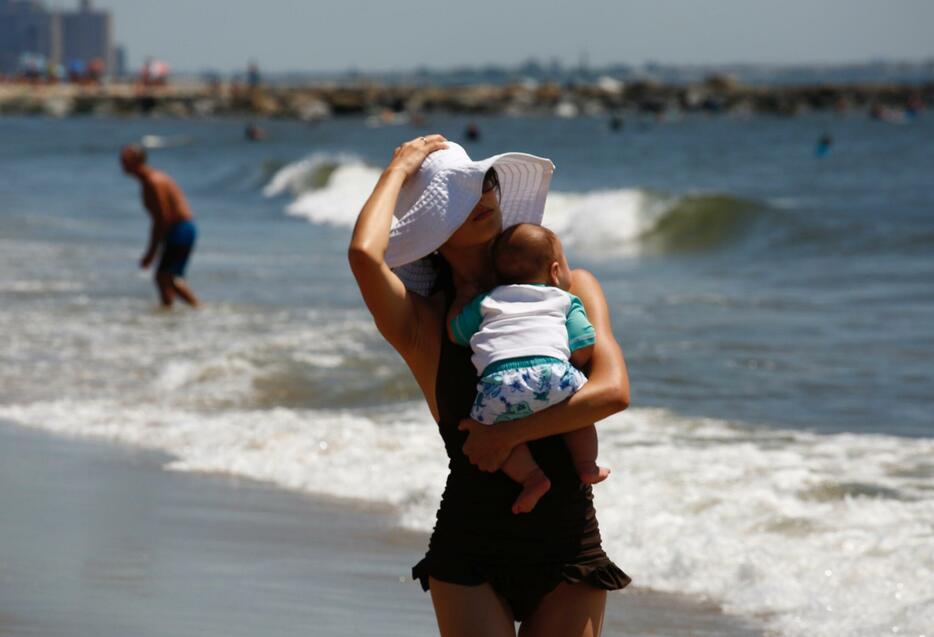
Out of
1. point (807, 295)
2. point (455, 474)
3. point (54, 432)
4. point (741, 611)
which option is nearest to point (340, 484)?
point (54, 432)

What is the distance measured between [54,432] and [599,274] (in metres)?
11.0

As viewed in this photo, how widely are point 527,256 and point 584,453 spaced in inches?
17.0

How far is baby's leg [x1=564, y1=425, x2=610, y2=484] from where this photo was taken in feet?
10.0

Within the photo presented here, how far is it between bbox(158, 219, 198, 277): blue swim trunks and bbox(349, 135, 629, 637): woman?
10.8m

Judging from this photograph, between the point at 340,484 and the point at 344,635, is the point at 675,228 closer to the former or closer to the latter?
the point at 340,484

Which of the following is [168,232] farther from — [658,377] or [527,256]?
[527,256]

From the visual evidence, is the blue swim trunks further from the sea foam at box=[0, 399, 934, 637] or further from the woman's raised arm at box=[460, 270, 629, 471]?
the woman's raised arm at box=[460, 270, 629, 471]

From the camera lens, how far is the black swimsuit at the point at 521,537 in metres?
3.06

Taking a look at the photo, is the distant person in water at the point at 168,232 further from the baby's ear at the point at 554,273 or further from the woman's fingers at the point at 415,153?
the baby's ear at the point at 554,273

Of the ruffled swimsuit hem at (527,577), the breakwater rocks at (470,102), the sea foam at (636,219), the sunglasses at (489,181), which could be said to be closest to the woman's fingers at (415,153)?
the sunglasses at (489,181)

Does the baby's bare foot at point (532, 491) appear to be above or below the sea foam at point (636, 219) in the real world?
above

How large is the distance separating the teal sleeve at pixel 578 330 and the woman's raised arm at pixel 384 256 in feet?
1.14

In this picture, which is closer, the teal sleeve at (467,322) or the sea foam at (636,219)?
the teal sleeve at (467,322)

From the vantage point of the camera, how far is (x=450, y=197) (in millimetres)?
3107
